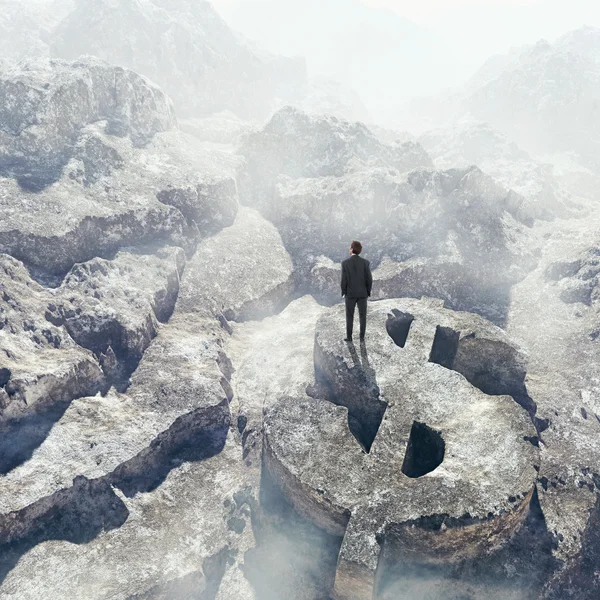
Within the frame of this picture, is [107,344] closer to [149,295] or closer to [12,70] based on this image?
[149,295]

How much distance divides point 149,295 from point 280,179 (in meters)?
18.8

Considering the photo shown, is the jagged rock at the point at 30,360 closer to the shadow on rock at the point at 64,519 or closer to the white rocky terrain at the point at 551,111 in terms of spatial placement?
the shadow on rock at the point at 64,519

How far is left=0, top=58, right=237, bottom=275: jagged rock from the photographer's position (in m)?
25.3

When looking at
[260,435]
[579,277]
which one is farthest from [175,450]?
[579,277]

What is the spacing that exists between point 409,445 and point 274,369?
29.3ft

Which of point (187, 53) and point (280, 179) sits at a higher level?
point (187, 53)

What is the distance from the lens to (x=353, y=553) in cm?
1357

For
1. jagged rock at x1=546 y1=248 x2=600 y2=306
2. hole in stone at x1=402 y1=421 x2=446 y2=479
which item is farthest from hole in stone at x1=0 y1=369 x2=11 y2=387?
jagged rock at x1=546 y1=248 x2=600 y2=306

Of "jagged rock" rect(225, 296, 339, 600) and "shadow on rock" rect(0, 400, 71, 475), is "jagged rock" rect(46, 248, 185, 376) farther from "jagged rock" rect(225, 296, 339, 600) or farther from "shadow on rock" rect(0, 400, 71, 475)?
"jagged rock" rect(225, 296, 339, 600)

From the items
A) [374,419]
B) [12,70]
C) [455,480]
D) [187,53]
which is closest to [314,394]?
[374,419]

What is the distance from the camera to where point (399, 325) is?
77.5 feet

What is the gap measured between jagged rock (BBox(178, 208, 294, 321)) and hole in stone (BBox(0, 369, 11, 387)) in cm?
1078

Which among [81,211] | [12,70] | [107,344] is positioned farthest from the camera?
[12,70]

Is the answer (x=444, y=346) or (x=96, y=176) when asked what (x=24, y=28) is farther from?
(x=444, y=346)
